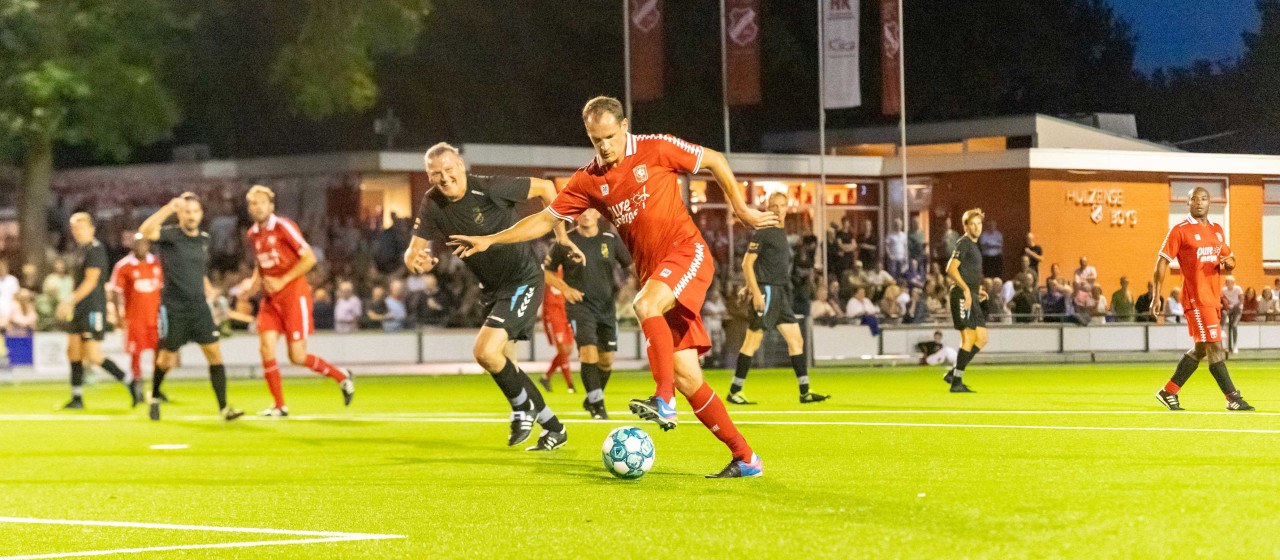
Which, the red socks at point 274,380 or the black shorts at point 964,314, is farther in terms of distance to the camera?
the black shorts at point 964,314

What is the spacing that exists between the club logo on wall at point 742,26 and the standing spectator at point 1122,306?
9837 millimetres

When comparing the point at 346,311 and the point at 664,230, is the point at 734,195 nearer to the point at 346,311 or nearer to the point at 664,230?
the point at 664,230

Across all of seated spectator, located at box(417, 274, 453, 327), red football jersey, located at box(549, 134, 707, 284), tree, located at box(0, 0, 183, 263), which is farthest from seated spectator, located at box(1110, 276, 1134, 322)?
red football jersey, located at box(549, 134, 707, 284)

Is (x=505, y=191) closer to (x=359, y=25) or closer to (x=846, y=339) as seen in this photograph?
(x=846, y=339)

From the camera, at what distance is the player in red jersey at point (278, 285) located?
13523mm

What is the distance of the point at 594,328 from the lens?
45.3ft

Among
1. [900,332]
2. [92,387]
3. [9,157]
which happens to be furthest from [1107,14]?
[92,387]

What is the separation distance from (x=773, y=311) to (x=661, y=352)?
24.0ft

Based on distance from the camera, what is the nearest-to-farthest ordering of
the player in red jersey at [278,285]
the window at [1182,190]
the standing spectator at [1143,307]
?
the player in red jersey at [278,285]
the standing spectator at [1143,307]
the window at [1182,190]

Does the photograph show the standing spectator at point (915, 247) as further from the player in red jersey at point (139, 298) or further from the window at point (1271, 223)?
the player in red jersey at point (139, 298)

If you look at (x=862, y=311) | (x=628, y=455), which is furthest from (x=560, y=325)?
(x=628, y=455)

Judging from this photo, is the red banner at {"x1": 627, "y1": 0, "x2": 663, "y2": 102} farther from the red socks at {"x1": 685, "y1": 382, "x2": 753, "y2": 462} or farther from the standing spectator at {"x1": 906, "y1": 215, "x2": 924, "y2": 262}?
the red socks at {"x1": 685, "y1": 382, "x2": 753, "y2": 462}

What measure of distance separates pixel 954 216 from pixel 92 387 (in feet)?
69.5

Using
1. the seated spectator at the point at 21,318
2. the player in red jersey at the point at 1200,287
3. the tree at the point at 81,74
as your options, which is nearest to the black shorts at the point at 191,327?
the player in red jersey at the point at 1200,287
